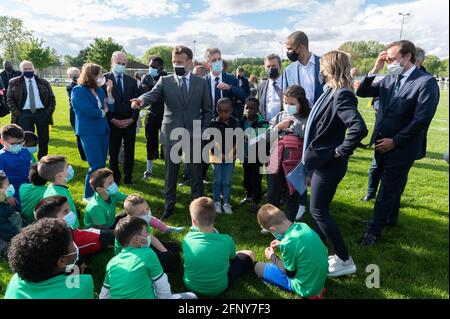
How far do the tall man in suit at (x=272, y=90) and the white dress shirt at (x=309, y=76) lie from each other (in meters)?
0.38

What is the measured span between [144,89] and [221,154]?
2.59m

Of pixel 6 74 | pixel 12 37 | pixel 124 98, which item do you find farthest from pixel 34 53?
pixel 124 98

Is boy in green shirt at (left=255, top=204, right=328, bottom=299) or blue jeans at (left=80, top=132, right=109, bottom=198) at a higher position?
blue jeans at (left=80, top=132, right=109, bottom=198)

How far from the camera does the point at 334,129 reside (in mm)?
3324

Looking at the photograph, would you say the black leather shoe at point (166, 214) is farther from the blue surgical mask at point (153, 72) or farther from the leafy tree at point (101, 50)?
the leafy tree at point (101, 50)

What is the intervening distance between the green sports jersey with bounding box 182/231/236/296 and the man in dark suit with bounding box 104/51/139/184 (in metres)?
3.41

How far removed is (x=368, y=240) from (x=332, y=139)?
162 centimetres

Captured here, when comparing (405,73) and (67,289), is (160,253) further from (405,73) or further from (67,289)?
(405,73)

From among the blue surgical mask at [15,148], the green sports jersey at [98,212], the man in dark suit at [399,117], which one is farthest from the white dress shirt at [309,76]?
the blue surgical mask at [15,148]

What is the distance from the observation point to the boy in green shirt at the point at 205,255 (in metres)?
3.01

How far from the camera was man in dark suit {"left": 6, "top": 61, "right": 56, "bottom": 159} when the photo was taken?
22.5 feet

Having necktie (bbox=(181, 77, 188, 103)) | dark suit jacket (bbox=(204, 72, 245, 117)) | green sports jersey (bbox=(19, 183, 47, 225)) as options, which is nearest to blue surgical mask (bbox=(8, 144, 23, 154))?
green sports jersey (bbox=(19, 183, 47, 225))

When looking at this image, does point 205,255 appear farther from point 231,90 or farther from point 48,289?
point 231,90

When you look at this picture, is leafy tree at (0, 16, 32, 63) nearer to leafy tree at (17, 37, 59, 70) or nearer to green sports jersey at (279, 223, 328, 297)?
leafy tree at (17, 37, 59, 70)
